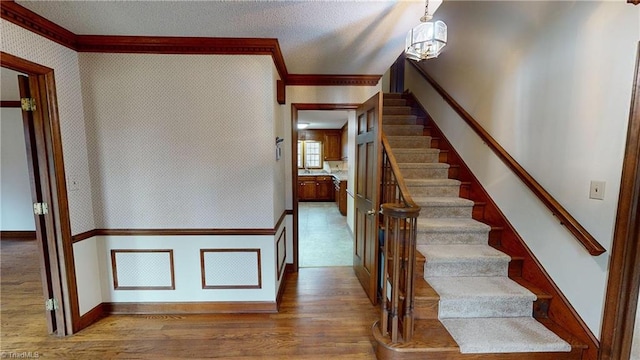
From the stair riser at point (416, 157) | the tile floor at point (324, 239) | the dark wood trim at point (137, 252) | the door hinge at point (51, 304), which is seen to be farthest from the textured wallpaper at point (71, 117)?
the stair riser at point (416, 157)

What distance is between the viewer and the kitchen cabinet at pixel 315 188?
300 inches

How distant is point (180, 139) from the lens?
7.06 feet

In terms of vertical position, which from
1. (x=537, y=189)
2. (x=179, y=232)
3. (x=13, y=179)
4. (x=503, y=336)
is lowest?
(x=503, y=336)

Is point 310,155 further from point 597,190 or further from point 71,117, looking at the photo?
point 597,190

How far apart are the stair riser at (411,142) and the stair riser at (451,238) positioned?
1391mm

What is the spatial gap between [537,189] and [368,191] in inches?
50.9

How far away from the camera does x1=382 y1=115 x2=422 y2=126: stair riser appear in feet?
12.3

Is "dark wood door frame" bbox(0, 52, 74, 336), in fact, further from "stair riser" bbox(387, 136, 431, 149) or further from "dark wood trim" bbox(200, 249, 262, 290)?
"stair riser" bbox(387, 136, 431, 149)

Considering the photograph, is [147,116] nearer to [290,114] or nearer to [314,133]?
[290,114]

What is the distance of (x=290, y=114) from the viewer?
9.81 ft

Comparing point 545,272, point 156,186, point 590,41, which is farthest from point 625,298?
point 156,186

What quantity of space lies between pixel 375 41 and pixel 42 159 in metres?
2.67

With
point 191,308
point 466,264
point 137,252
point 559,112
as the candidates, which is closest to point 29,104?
point 137,252

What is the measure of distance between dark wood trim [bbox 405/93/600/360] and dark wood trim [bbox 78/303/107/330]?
3.55m
